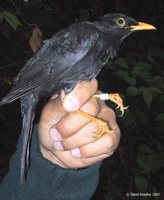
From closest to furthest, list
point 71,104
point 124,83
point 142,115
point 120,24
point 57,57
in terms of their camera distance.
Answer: point 71,104 → point 57,57 → point 120,24 → point 142,115 → point 124,83

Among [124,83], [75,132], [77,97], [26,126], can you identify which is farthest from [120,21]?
[124,83]

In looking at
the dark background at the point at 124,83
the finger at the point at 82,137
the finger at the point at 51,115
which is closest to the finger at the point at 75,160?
the finger at the point at 82,137

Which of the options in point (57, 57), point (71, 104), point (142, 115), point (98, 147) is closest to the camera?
point (98, 147)

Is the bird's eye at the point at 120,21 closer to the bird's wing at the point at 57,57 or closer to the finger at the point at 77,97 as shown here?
the bird's wing at the point at 57,57

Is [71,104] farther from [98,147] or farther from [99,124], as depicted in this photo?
[98,147]

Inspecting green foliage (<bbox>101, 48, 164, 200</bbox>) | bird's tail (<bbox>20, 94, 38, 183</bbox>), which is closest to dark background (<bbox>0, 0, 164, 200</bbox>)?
green foliage (<bbox>101, 48, 164, 200</bbox>)

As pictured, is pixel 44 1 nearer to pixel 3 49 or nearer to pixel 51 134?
pixel 3 49

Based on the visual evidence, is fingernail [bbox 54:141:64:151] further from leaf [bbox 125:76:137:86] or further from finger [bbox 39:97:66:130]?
leaf [bbox 125:76:137:86]
